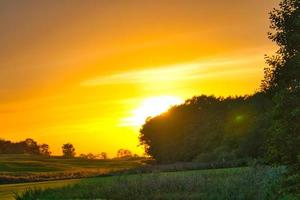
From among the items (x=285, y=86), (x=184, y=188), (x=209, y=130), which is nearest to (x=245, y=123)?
(x=209, y=130)

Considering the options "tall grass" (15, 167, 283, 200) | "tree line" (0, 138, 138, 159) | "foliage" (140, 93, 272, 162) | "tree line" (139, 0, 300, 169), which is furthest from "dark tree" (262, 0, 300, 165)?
"tree line" (0, 138, 138, 159)

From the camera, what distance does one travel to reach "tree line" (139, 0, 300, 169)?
54.7 ft

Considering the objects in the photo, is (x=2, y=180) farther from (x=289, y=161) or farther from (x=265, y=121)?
(x=289, y=161)

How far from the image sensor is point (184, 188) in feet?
96.4

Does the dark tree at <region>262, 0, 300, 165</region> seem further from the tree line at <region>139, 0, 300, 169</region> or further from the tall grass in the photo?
the tall grass

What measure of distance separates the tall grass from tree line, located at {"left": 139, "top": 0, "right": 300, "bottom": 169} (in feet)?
9.43

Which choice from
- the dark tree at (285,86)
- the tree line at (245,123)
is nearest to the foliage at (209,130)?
the tree line at (245,123)

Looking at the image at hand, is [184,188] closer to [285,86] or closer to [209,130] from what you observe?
[285,86]

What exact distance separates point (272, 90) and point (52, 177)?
40553 millimetres

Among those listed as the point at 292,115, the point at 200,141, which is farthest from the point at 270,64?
the point at 200,141

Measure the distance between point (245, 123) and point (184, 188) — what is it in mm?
31220

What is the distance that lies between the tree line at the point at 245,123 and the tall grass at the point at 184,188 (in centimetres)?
287

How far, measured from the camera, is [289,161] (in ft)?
55.5

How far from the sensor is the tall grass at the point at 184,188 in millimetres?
26641
